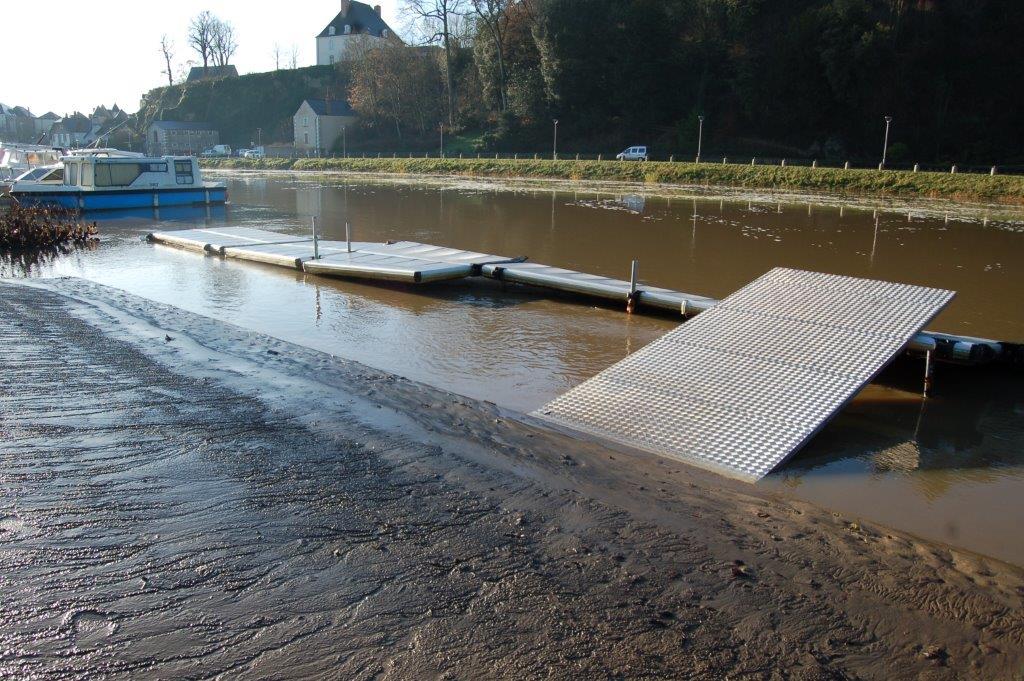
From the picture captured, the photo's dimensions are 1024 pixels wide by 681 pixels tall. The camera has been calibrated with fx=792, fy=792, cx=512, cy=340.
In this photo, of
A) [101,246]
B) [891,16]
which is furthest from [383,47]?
[101,246]

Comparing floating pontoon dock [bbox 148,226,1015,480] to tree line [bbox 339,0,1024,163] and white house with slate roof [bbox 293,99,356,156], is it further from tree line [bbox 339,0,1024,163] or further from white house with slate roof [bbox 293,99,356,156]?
white house with slate roof [bbox 293,99,356,156]

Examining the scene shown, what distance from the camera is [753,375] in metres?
7.69

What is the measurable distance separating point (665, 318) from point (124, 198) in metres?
26.4

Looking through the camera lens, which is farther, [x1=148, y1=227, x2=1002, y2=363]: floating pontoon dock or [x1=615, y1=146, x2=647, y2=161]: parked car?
[x1=615, y1=146, x2=647, y2=161]: parked car

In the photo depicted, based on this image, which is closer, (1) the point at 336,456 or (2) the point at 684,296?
(1) the point at 336,456

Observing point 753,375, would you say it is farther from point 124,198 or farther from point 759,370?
point 124,198

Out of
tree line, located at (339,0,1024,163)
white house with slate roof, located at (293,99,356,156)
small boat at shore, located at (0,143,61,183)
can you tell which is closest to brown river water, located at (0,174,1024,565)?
small boat at shore, located at (0,143,61,183)

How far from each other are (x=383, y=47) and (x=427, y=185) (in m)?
43.7

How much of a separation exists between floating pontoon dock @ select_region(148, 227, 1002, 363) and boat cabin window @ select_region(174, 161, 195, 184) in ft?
48.1

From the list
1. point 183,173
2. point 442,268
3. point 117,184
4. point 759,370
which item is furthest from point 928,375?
point 183,173

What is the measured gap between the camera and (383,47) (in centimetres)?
8512

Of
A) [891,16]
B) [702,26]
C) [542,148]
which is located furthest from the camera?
[542,148]

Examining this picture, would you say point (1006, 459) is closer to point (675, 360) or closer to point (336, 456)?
point (675, 360)

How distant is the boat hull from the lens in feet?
92.9
